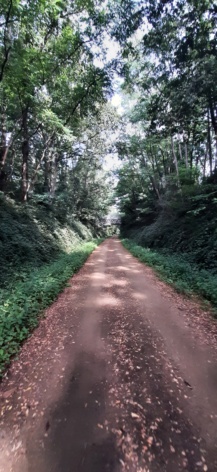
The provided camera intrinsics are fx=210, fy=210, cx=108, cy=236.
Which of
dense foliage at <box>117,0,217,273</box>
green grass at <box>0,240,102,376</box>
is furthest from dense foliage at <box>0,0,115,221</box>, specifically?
green grass at <box>0,240,102,376</box>

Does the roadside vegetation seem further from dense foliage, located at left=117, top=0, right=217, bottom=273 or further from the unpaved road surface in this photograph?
the unpaved road surface

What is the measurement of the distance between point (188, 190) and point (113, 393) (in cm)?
1132

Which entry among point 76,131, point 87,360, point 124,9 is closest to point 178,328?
point 87,360

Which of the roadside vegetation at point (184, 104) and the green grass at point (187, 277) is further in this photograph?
the roadside vegetation at point (184, 104)

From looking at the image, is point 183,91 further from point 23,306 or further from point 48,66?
point 23,306

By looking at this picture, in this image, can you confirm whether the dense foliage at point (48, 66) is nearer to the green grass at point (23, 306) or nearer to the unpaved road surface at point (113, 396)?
the green grass at point (23, 306)

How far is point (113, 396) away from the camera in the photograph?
2.60 meters

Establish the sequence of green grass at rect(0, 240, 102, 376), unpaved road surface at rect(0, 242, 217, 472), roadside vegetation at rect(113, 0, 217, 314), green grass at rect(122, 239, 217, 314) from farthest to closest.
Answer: roadside vegetation at rect(113, 0, 217, 314), green grass at rect(122, 239, 217, 314), green grass at rect(0, 240, 102, 376), unpaved road surface at rect(0, 242, 217, 472)

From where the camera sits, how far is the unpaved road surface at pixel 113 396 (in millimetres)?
1936

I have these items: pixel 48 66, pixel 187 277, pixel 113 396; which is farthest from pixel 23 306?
pixel 48 66

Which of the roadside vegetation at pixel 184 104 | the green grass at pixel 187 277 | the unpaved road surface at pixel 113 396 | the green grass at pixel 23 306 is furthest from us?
the roadside vegetation at pixel 184 104

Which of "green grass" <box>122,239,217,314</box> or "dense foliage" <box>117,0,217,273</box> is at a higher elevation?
"dense foliage" <box>117,0,217,273</box>

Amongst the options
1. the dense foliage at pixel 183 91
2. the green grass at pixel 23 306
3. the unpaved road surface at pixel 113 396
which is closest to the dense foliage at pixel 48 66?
the dense foliage at pixel 183 91

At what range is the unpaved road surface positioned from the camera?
1936 mm
